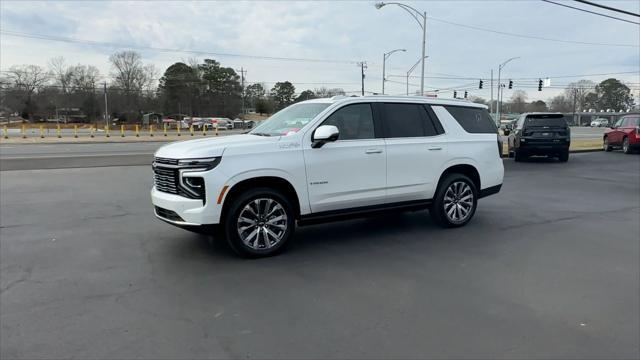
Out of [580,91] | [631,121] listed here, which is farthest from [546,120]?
[580,91]

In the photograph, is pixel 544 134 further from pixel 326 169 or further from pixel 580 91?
pixel 580 91

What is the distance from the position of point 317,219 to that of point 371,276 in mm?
1172

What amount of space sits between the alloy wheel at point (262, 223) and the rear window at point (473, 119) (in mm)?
3224

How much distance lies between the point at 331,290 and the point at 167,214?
7.13 ft

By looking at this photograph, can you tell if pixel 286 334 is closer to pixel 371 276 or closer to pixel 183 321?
pixel 183 321

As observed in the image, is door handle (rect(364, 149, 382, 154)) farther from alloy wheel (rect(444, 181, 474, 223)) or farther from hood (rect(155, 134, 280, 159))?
alloy wheel (rect(444, 181, 474, 223))

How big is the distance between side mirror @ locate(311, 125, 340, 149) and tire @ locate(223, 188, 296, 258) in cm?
75

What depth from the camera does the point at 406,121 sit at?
6.39 meters

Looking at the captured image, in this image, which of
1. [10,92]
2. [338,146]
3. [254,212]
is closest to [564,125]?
[338,146]

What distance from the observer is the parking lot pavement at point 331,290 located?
3.35 metres

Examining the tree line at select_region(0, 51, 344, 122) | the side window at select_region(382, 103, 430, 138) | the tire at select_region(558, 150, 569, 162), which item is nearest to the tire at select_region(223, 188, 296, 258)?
the side window at select_region(382, 103, 430, 138)

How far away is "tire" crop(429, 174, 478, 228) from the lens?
21.8ft

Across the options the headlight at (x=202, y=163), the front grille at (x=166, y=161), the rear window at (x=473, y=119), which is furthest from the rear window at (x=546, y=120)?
the front grille at (x=166, y=161)

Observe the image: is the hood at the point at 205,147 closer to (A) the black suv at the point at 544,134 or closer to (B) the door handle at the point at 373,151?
(B) the door handle at the point at 373,151
